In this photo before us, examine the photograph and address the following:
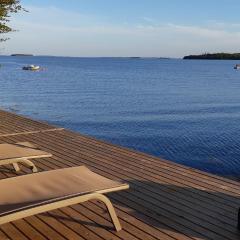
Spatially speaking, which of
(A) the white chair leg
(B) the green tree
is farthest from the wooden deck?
(B) the green tree

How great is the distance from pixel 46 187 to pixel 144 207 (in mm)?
1235

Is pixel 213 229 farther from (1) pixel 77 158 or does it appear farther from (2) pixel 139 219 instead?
(1) pixel 77 158

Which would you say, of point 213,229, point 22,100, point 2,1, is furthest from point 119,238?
point 22,100

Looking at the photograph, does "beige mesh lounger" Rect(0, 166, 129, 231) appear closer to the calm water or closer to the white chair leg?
the white chair leg

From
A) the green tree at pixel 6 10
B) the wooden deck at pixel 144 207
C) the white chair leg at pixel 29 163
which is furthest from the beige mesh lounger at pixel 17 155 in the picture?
the green tree at pixel 6 10

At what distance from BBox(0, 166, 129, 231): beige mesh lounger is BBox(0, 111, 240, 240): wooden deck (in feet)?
1.04

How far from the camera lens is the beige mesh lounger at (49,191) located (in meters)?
3.29

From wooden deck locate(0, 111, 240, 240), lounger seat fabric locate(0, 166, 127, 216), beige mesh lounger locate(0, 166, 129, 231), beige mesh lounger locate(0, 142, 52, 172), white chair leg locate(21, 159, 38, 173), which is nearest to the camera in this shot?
beige mesh lounger locate(0, 166, 129, 231)

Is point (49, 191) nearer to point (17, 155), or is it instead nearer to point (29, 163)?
point (17, 155)

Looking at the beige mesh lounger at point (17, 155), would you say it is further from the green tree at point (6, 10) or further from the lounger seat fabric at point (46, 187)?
the green tree at point (6, 10)

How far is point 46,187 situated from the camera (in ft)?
12.3

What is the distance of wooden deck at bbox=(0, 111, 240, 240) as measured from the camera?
384 cm

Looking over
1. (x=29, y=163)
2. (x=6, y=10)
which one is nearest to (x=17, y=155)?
(x=29, y=163)

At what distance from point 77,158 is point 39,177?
2.70 m
